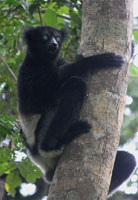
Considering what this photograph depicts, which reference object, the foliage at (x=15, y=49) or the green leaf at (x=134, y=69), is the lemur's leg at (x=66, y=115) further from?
the green leaf at (x=134, y=69)

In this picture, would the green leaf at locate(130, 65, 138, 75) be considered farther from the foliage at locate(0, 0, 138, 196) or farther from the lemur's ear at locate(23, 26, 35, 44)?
the lemur's ear at locate(23, 26, 35, 44)

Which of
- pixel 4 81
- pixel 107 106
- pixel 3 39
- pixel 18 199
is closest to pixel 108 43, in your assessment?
pixel 107 106

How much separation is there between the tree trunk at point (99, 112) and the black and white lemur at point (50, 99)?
15cm

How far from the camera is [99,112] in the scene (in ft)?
9.27

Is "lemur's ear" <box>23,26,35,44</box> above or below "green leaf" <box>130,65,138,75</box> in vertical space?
above

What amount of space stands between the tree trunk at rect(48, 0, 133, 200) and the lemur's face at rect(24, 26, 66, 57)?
2.90 feet

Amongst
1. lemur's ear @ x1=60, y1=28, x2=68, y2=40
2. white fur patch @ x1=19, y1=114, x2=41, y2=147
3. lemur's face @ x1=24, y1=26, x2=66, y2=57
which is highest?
lemur's face @ x1=24, y1=26, x2=66, y2=57

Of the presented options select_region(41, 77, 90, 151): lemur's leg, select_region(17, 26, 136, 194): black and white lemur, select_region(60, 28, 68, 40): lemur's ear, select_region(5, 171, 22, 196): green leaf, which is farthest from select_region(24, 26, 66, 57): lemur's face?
select_region(5, 171, 22, 196): green leaf

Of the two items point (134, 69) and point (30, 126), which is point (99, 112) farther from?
point (134, 69)

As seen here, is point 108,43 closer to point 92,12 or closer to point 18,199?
point 92,12

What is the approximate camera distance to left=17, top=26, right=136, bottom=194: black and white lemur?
341 centimetres

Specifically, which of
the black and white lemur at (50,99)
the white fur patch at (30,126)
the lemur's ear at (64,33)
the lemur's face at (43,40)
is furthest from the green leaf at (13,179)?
the lemur's ear at (64,33)

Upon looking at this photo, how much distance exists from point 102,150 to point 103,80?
2.37 ft

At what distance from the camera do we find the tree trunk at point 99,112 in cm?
242
